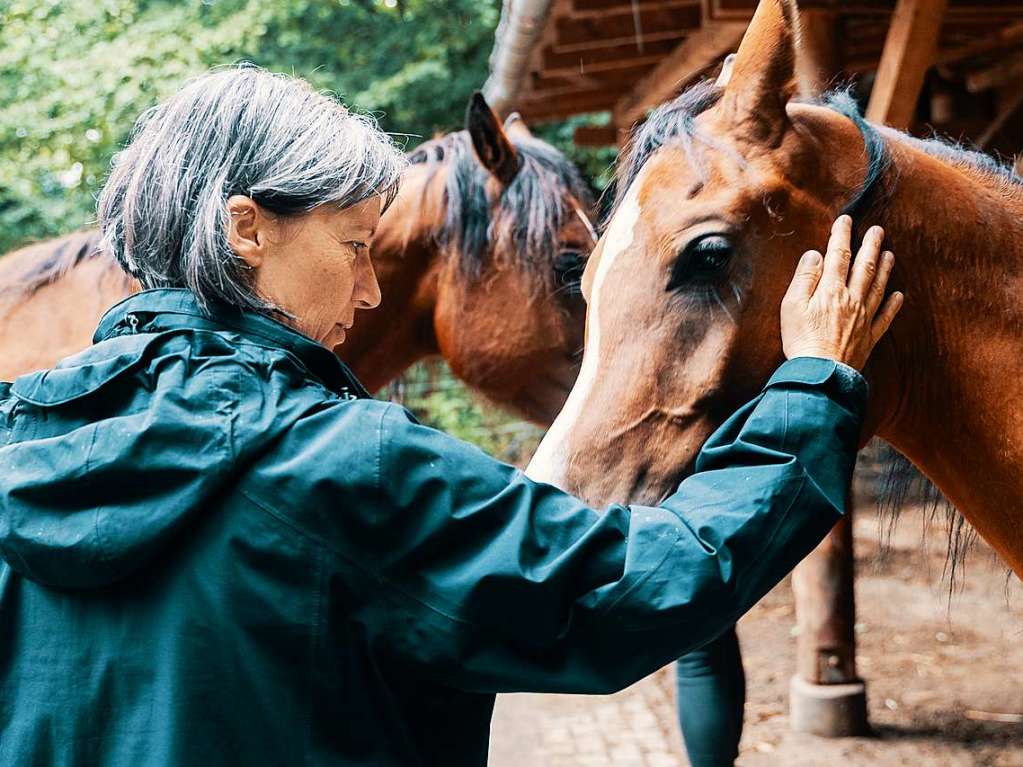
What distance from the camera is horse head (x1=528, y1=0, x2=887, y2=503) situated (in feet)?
5.55

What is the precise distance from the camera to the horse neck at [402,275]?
3.58m

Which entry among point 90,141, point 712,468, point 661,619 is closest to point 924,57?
point 712,468

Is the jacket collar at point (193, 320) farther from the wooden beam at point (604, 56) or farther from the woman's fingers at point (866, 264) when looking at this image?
the wooden beam at point (604, 56)

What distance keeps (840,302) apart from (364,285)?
2.36 ft

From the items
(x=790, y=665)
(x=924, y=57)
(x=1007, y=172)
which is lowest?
(x=790, y=665)

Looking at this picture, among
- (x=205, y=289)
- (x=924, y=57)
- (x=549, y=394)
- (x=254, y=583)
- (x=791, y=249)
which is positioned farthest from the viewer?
(x=549, y=394)

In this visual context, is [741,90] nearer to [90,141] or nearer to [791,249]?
[791,249]

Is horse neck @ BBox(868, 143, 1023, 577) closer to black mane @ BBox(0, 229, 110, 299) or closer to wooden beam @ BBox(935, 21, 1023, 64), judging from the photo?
black mane @ BBox(0, 229, 110, 299)

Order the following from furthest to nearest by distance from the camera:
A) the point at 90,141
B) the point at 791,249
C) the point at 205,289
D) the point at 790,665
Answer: the point at 90,141 < the point at 790,665 < the point at 791,249 < the point at 205,289

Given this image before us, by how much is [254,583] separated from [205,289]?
34cm

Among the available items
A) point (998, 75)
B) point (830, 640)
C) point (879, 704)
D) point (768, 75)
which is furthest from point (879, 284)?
point (998, 75)

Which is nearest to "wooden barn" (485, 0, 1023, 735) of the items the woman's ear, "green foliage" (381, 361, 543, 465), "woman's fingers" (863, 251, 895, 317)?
"woman's fingers" (863, 251, 895, 317)

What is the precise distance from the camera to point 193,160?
1.20m

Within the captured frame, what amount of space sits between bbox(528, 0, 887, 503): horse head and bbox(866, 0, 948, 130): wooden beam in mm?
1605
